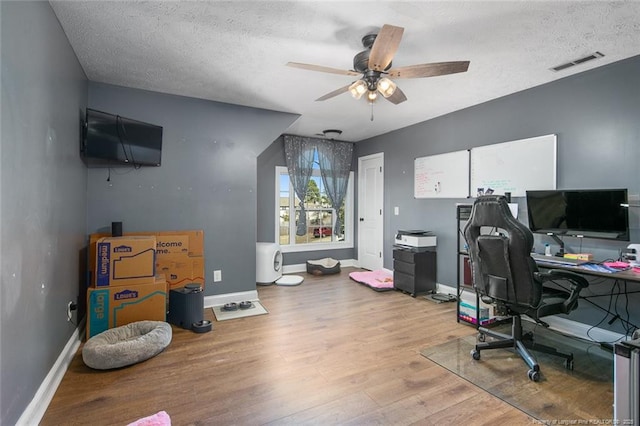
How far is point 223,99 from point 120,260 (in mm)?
2034

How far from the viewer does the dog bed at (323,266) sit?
16.9 ft

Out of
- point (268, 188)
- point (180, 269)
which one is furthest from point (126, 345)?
point (268, 188)

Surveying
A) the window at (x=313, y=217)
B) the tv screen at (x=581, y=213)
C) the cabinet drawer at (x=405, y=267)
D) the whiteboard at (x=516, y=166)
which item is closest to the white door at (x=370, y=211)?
the window at (x=313, y=217)

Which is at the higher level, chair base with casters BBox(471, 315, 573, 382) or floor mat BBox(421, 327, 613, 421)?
chair base with casters BBox(471, 315, 573, 382)

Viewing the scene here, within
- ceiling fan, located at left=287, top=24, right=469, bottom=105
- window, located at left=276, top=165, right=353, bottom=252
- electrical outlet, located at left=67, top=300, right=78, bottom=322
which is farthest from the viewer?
window, located at left=276, top=165, right=353, bottom=252

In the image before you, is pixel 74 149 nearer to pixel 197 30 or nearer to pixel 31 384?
pixel 197 30

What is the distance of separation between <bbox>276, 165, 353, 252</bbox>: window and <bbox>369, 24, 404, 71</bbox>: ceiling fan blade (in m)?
3.36

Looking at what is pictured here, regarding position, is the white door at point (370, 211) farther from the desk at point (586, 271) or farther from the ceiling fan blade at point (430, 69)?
the ceiling fan blade at point (430, 69)

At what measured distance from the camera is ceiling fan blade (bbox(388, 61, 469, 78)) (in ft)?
6.53

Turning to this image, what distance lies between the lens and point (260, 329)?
293 cm

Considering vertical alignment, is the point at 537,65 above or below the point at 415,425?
above

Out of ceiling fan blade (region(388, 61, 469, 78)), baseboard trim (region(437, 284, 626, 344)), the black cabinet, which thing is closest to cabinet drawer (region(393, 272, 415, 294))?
the black cabinet

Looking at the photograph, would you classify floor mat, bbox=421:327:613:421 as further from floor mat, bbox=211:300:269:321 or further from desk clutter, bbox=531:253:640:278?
floor mat, bbox=211:300:269:321

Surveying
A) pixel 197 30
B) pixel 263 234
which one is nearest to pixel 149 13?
pixel 197 30
